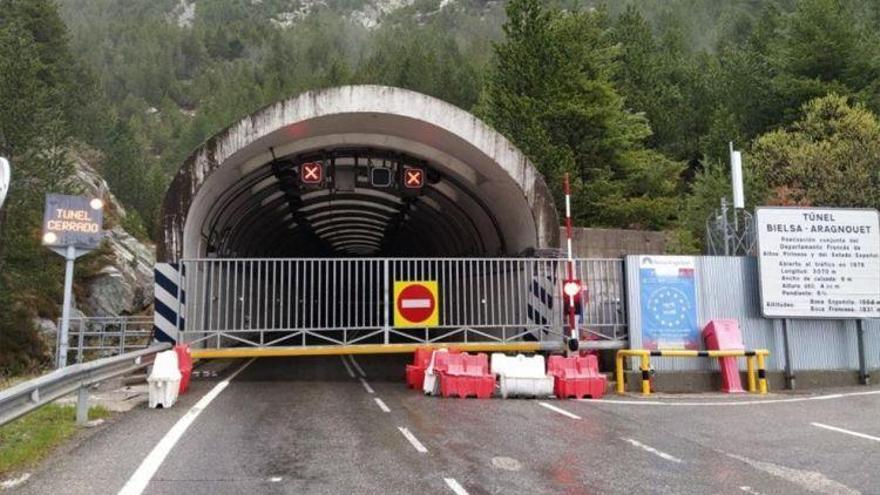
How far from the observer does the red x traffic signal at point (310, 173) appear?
54.8ft

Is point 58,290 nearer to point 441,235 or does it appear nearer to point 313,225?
point 313,225

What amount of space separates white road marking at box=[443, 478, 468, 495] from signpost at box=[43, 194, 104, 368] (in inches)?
250

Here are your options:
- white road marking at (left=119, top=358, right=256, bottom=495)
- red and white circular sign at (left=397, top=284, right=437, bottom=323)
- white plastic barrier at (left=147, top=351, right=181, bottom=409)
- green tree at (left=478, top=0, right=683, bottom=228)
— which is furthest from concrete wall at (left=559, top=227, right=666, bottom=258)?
green tree at (left=478, top=0, right=683, bottom=228)

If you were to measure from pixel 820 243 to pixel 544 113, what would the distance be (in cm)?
1797

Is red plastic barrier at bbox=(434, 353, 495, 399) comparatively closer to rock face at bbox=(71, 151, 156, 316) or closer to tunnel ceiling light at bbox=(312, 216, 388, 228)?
tunnel ceiling light at bbox=(312, 216, 388, 228)

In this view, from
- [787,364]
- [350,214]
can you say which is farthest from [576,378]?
[350,214]

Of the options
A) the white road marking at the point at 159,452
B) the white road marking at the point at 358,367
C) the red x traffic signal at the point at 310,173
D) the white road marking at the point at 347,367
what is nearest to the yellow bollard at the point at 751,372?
the white road marking at the point at 358,367

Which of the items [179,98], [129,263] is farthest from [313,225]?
[179,98]

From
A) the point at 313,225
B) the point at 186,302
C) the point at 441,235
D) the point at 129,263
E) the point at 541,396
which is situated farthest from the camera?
the point at 129,263

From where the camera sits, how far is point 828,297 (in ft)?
47.4

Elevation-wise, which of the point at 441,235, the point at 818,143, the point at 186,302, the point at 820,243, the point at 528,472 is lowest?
the point at 528,472

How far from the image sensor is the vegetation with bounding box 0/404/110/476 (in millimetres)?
6809

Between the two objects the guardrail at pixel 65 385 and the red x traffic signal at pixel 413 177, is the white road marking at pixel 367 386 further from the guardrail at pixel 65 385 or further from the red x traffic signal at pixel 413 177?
the red x traffic signal at pixel 413 177

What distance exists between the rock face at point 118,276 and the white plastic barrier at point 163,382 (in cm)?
2263
